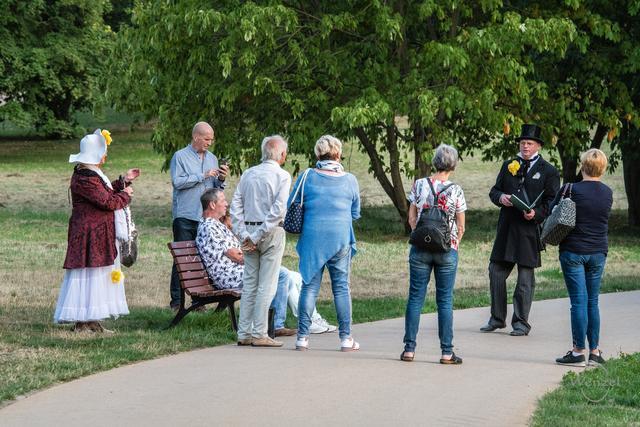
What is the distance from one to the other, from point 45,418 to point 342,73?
1544cm

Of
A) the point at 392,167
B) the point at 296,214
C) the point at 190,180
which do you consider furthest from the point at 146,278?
the point at 392,167

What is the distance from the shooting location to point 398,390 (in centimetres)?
817

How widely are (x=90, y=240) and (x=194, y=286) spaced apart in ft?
3.43

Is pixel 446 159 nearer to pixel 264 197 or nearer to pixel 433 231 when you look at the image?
pixel 433 231

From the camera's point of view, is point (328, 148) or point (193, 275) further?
point (193, 275)

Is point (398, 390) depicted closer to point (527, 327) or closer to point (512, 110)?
point (527, 327)

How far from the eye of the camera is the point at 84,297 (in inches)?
416

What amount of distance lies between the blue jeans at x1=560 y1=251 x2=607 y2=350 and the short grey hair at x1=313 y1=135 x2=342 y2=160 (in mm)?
1903

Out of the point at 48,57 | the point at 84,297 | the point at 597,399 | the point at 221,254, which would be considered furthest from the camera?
the point at 48,57

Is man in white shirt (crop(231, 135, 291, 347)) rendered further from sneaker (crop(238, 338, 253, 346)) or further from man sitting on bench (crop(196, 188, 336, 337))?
man sitting on bench (crop(196, 188, 336, 337))

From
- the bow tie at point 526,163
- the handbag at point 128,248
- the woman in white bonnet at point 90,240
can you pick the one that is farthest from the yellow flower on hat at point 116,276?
the bow tie at point 526,163

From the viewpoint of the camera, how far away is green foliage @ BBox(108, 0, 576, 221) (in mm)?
20109

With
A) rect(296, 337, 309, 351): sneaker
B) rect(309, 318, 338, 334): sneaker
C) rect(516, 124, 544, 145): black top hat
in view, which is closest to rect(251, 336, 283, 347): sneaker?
rect(296, 337, 309, 351): sneaker

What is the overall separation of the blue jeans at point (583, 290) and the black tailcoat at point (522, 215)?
1.52 m
